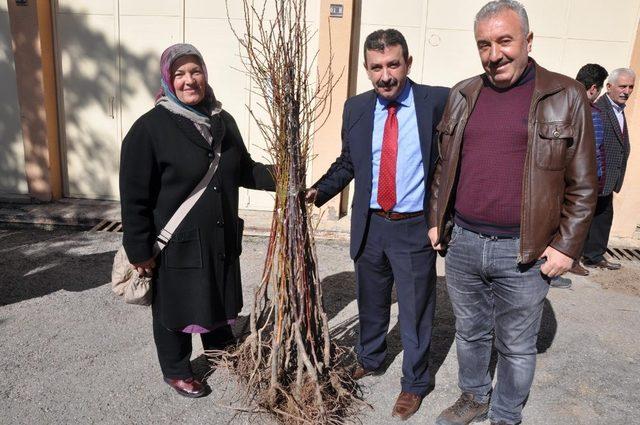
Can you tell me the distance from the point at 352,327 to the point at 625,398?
1.70m

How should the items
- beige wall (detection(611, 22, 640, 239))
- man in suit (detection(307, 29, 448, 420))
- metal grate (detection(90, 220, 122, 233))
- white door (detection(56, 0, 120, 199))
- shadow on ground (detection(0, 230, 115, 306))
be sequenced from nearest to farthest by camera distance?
man in suit (detection(307, 29, 448, 420))
shadow on ground (detection(0, 230, 115, 306))
beige wall (detection(611, 22, 640, 239))
metal grate (detection(90, 220, 122, 233))
white door (detection(56, 0, 120, 199))

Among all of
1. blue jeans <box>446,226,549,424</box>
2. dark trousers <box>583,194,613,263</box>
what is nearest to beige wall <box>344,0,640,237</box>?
dark trousers <box>583,194,613,263</box>

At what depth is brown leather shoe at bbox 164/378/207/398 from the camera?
122 inches

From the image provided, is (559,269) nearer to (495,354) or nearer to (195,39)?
(495,354)

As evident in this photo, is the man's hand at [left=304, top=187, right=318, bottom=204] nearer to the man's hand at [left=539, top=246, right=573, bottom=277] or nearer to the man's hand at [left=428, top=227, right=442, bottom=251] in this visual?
the man's hand at [left=428, top=227, right=442, bottom=251]

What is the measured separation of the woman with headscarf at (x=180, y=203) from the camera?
8.89 ft

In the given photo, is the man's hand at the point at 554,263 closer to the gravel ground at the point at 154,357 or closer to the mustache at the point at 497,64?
the mustache at the point at 497,64

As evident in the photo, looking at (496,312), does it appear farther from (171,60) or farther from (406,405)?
(171,60)

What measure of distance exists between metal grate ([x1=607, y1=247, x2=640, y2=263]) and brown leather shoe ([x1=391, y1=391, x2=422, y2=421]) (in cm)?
355

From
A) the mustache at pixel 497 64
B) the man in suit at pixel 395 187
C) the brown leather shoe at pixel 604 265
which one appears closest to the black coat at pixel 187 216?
the man in suit at pixel 395 187

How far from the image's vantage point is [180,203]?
283 cm

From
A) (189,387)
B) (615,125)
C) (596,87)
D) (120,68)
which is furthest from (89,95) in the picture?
(615,125)

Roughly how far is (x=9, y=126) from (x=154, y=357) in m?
4.19

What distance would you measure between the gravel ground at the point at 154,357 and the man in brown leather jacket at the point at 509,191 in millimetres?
639
